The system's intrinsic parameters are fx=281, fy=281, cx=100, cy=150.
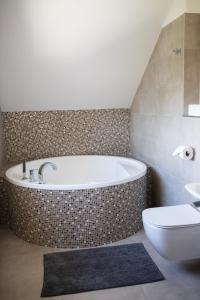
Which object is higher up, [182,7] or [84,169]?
[182,7]

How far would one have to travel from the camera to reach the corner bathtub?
105 inches

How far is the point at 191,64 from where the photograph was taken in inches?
104

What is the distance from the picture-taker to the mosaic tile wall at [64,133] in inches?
152

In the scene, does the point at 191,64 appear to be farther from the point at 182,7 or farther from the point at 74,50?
the point at 74,50

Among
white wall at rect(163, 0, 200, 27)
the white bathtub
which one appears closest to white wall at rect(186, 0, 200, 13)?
white wall at rect(163, 0, 200, 27)

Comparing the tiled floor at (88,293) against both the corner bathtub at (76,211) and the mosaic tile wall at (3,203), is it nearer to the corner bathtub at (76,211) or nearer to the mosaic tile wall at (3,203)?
the corner bathtub at (76,211)

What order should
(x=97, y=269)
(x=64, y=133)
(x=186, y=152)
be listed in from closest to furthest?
(x=97, y=269) → (x=186, y=152) → (x=64, y=133)

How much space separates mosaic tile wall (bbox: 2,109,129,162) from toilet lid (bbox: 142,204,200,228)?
205 cm

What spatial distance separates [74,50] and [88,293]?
241cm

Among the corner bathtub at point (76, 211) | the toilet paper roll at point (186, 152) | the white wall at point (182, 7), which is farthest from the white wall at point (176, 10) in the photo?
the corner bathtub at point (76, 211)

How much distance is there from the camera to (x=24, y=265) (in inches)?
96.1

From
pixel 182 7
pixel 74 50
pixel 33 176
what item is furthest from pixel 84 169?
pixel 182 7

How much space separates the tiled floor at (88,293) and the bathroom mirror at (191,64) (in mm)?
1358

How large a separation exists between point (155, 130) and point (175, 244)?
1585 mm
